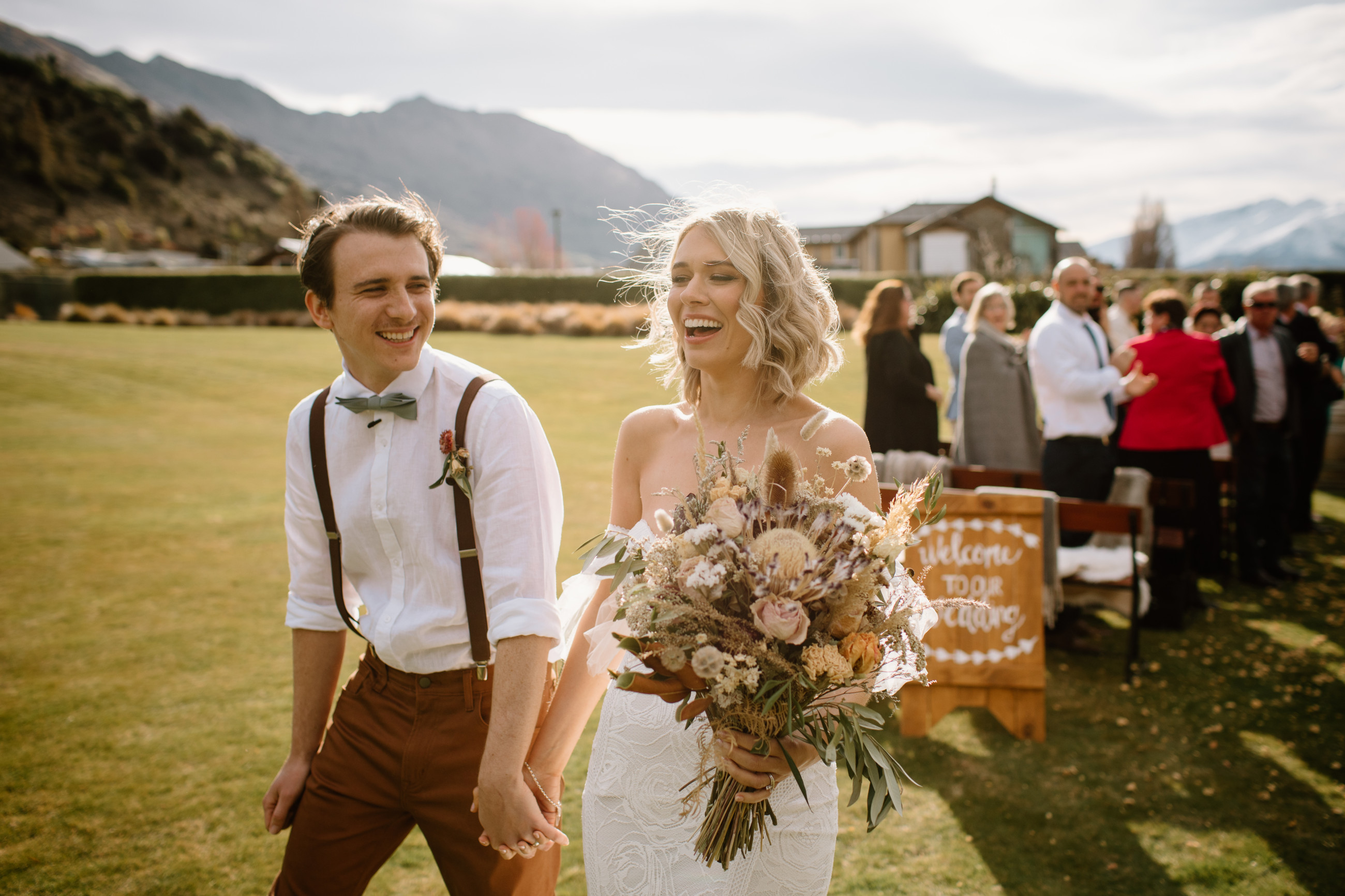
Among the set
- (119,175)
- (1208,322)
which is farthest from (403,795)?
(119,175)

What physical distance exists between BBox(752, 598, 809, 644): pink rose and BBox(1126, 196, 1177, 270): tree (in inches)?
3950

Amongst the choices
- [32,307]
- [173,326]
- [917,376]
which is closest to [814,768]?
[917,376]

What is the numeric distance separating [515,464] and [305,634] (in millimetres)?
898

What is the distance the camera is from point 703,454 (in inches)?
70.1

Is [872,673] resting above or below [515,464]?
below

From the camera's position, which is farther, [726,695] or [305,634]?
[305,634]

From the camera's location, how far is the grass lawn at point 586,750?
11.1 feet

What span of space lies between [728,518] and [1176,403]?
6.52 m

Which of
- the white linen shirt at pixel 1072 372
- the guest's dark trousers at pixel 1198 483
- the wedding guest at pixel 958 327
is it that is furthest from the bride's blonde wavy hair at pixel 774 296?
the wedding guest at pixel 958 327

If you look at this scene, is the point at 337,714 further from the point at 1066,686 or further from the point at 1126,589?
the point at 1126,589

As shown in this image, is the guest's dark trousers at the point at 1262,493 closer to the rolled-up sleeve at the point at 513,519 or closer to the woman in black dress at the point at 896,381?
the woman in black dress at the point at 896,381

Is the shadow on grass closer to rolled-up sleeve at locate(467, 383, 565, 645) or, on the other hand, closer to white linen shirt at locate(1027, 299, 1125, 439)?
white linen shirt at locate(1027, 299, 1125, 439)

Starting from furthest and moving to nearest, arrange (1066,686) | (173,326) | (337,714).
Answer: (173,326) → (1066,686) → (337,714)

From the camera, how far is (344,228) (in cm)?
213
